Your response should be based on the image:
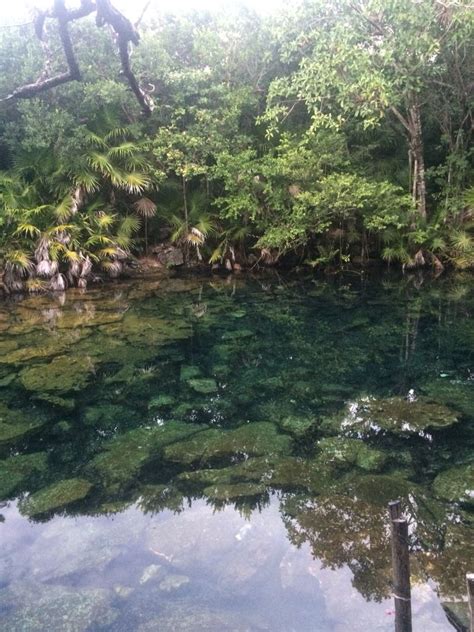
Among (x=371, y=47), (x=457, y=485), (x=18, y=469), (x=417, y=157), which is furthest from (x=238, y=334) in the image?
(x=417, y=157)

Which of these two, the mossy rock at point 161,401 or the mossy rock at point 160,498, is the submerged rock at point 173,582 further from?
the mossy rock at point 161,401

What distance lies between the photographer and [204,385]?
7.73 m

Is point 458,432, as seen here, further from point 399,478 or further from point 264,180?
point 264,180

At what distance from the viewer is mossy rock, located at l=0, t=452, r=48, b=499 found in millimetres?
5207

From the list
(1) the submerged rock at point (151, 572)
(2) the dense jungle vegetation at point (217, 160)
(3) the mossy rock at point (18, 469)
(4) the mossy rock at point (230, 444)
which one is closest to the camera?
(1) the submerged rock at point (151, 572)

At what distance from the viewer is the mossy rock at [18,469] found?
17.1 feet

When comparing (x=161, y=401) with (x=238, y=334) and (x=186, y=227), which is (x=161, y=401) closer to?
(x=238, y=334)

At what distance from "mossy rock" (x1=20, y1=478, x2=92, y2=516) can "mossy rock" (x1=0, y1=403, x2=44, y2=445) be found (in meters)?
1.32

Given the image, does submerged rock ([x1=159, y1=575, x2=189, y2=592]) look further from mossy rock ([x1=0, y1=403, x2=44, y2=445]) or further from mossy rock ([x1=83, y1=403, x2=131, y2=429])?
mossy rock ([x1=0, y1=403, x2=44, y2=445])

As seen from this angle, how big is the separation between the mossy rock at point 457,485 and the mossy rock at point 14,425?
456 cm

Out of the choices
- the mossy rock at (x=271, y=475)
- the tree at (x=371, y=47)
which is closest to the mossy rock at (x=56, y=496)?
the mossy rock at (x=271, y=475)

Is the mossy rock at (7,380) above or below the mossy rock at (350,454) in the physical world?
above

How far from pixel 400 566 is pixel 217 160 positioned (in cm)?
1408

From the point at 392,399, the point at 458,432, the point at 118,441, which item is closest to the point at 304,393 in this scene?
the point at 392,399
